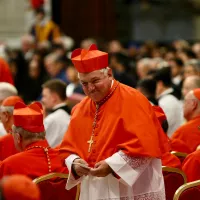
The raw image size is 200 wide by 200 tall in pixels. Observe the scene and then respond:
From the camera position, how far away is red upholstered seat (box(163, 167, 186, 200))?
18.3ft

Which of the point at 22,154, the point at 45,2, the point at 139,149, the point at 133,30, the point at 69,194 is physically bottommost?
the point at 133,30

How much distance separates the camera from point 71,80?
1079 cm

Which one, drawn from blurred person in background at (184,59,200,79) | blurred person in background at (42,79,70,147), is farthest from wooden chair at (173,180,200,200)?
blurred person in background at (184,59,200,79)

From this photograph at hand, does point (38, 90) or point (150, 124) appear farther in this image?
point (38, 90)

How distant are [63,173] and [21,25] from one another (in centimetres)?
1236

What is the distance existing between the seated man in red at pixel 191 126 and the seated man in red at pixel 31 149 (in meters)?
1.46

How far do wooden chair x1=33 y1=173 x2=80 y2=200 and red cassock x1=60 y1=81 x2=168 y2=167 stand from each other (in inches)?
17.8

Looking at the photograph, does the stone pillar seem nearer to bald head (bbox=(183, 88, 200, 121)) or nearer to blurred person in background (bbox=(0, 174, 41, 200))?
bald head (bbox=(183, 88, 200, 121))

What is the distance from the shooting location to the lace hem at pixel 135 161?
4.65m

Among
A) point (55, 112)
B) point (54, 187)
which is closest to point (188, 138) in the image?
point (54, 187)

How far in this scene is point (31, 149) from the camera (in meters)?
5.43

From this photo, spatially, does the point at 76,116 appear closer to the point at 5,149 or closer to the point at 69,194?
the point at 69,194

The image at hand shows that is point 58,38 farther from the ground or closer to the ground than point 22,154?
closer to the ground

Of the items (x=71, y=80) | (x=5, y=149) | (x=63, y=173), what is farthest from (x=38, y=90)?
(x=63, y=173)
